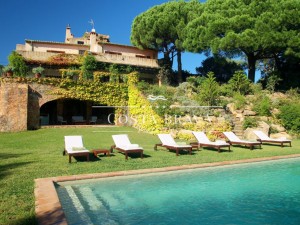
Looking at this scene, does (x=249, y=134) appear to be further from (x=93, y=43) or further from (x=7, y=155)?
(x=93, y=43)

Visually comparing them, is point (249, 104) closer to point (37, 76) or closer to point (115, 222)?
point (37, 76)

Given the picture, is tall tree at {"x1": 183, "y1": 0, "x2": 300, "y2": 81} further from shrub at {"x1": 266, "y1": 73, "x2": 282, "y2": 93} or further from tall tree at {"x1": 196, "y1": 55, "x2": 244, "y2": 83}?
tall tree at {"x1": 196, "y1": 55, "x2": 244, "y2": 83}

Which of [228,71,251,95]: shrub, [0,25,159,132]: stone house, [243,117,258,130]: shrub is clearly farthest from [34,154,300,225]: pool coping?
[228,71,251,95]: shrub

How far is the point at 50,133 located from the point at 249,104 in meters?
13.7

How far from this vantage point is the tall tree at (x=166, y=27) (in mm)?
30047

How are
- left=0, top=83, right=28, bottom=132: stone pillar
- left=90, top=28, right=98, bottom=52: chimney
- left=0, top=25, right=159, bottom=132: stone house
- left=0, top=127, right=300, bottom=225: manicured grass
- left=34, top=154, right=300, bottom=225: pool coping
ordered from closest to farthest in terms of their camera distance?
left=34, top=154, right=300, bottom=225: pool coping → left=0, top=127, right=300, bottom=225: manicured grass → left=0, top=83, right=28, bottom=132: stone pillar → left=0, top=25, right=159, bottom=132: stone house → left=90, top=28, right=98, bottom=52: chimney

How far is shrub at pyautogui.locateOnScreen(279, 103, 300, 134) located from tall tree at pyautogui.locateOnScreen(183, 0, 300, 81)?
6.67 metres

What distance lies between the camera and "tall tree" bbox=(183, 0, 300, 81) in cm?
2436

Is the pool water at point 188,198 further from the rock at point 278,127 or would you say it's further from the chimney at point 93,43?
the chimney at point 93,43

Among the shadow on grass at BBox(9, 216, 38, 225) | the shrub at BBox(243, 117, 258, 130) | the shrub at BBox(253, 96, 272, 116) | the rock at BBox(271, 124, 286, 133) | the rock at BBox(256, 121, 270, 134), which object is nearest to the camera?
the shadow on grass at BBox(9, 216, 38, 225)

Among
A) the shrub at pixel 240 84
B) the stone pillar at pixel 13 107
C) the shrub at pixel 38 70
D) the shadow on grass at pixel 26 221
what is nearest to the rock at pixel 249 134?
the shrub at pixel 240 84

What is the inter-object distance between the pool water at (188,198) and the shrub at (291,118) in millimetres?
10477

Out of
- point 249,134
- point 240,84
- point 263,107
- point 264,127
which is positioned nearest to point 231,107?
point 263,107

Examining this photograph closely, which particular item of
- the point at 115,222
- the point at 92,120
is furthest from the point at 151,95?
the point at 115,222
